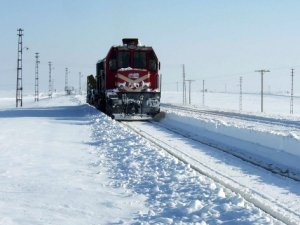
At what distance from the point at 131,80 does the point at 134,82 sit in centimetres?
18

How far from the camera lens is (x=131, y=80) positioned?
26.0 m

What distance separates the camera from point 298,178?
9828mm

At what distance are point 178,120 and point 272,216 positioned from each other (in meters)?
18.8

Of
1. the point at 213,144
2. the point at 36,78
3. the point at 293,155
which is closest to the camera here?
the point at 293,155

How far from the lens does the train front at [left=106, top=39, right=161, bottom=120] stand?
25.9m

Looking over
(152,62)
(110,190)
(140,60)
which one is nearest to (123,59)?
(140,60)

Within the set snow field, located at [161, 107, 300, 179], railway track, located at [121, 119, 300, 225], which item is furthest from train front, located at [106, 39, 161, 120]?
railway track, located at [121, 119, 300, 225]

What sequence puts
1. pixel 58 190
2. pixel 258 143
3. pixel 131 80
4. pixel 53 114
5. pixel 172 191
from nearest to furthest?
pixel 172 191, pixel 58 190, pixel 258 143, pixel 131 80, pixel 53 114

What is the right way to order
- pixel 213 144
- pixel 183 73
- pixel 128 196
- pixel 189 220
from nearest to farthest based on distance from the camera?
pixel 189 220 → pixel 128 196 → pixel 213 144 → pixel 183 73

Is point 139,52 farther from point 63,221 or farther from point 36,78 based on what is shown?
point 36,78

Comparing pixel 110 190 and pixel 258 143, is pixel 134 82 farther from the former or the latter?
pixel 110 190

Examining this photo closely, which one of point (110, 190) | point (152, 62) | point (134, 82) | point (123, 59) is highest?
point (123, 59)

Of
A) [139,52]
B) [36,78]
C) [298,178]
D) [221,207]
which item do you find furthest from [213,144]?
[36,78]

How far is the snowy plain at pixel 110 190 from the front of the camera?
6.55m
